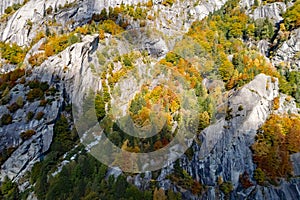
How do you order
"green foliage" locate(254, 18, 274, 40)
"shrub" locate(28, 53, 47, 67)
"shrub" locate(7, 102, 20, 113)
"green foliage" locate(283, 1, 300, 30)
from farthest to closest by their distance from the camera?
1. "green foliage" locate(254, 18, 274, 40)
2. "green foliage" locate(283, 1, 300, 30)
3. "shrub" locate(28, 53, 47, 67)
4. "shrub" locate(7, 102, 20, 113)

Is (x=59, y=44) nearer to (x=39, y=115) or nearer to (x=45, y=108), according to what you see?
(x=45, y=108)

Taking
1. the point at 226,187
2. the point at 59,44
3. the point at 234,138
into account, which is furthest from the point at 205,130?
the point at 59,44

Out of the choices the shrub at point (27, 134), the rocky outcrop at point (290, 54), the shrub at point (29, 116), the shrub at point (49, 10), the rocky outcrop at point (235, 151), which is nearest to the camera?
the rocky outcrop at point (235, 151)

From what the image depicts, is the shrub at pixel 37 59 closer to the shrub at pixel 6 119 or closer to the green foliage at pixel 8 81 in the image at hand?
the green foliage at pixel 8 81

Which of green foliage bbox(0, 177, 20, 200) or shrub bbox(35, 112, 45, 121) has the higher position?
shrub bbox(35, 112, 45, 121)

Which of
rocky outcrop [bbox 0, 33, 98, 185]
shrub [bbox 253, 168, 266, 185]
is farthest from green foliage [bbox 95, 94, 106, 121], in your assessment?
shrub [bbox 253, 168, 266, 185]

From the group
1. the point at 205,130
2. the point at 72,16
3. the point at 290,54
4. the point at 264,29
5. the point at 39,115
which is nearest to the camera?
the point at 205,130

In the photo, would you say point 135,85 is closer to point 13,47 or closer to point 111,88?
point 111,88

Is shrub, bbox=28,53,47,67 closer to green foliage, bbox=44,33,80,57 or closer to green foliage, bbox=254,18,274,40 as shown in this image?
green foliage, bbox=44,33,80,57

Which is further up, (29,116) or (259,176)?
(29,116)

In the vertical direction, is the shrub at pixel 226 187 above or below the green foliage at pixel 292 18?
below

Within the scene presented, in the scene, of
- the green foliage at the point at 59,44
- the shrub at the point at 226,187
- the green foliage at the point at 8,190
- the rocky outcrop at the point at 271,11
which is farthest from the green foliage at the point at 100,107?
the rocky outcrop at the point at 271,11
